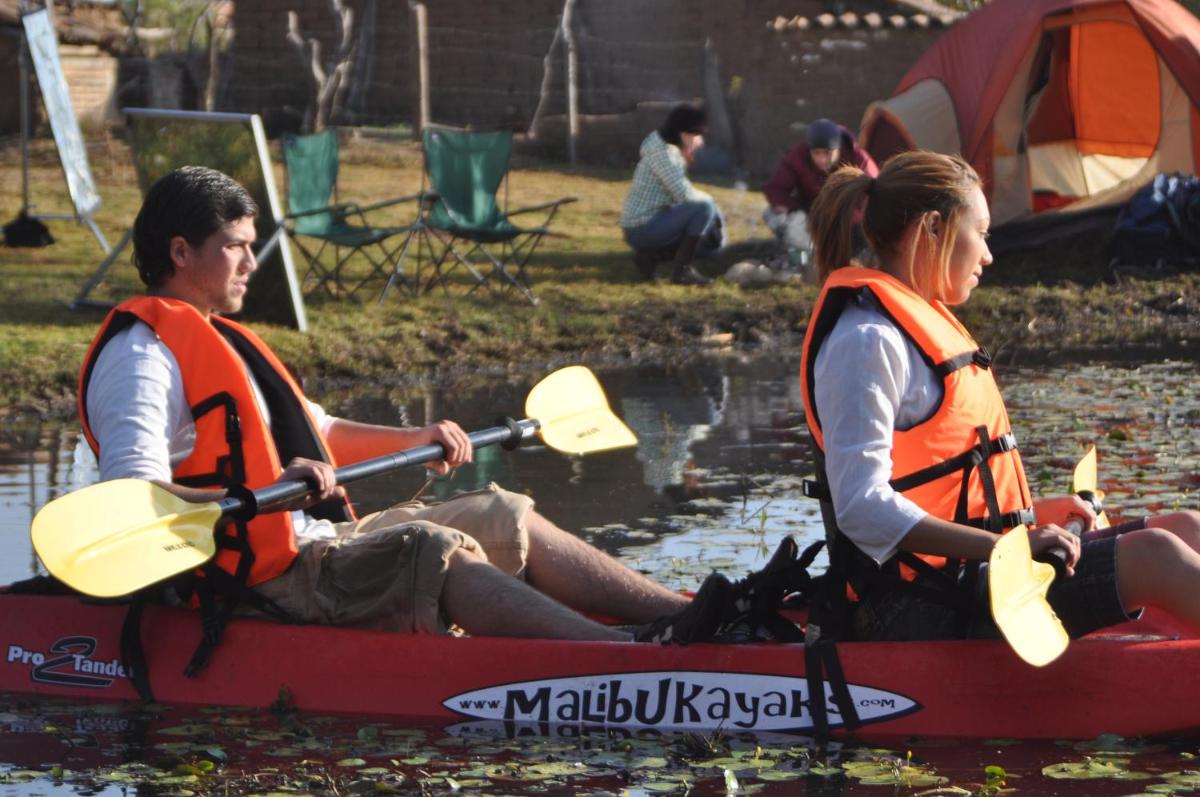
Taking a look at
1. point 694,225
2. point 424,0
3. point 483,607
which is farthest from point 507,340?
point 424,0

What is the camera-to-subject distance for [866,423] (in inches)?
158

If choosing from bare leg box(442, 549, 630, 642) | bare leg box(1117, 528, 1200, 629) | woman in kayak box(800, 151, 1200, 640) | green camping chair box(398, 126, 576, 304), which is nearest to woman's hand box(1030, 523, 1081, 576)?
woman in kayak box(800, 151, 1200, 640)

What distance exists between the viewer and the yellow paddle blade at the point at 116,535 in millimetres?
4191

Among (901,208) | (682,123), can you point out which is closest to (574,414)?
(901,208)

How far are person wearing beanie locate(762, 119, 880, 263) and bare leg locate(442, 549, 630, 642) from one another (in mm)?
8422

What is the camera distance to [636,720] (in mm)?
4473

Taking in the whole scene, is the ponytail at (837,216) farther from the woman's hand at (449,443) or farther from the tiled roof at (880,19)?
the tiled roof at (880,19)

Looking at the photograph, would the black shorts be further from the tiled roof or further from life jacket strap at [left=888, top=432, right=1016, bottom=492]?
the tiled roof

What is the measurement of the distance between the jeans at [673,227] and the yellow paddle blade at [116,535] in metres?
8.62

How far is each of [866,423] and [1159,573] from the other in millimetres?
680

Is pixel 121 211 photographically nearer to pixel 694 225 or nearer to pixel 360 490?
pixel 694 225

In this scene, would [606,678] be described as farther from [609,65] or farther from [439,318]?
[609,65]

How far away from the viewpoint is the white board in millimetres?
11859

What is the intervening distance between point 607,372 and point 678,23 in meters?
10.6
